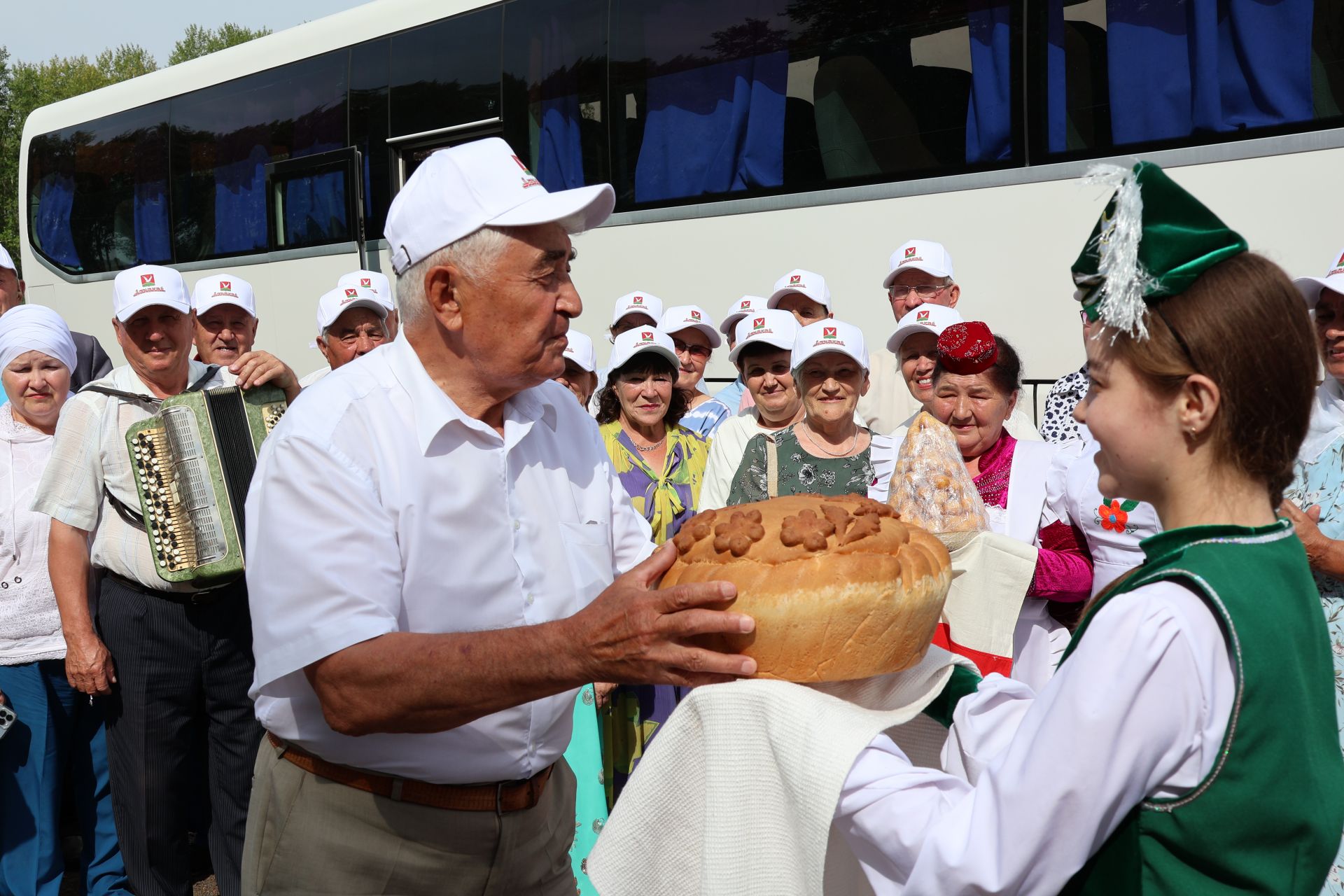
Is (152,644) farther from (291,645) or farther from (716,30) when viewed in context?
(716,30)

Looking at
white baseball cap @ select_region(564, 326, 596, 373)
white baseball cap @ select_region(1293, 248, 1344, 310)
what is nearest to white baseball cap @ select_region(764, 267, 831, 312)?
white baseball cap @ select_region(564, 326, 596, 373)

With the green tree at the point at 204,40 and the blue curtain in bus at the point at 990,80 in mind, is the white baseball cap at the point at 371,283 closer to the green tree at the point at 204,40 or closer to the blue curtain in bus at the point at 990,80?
the blue curtain in bus at the point at 990,80

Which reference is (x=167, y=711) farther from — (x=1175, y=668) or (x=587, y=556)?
(x=1175, y=668)

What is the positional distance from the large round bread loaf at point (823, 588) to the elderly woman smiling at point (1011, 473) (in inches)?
75.3

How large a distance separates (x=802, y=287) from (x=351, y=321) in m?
2.75

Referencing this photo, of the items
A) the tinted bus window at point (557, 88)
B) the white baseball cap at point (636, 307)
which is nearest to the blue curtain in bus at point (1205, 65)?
the white baseball cap at point (636, 307)

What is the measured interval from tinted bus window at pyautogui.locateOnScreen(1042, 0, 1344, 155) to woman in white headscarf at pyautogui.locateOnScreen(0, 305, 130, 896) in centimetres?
595

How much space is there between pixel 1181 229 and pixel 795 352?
367 cm

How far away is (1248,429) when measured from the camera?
5.53 feet

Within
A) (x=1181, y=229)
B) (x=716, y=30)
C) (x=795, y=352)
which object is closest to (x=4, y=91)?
(x=716, y=30)

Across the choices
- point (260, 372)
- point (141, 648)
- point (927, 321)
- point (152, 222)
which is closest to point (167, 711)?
point (141, 648)

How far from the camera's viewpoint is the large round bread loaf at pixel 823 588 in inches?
71.9

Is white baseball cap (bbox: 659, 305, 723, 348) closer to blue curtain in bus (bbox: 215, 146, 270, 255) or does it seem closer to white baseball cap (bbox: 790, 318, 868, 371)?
white baseball cap (bbox: 790, 318, 868, 371)

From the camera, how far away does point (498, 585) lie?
235 cm
